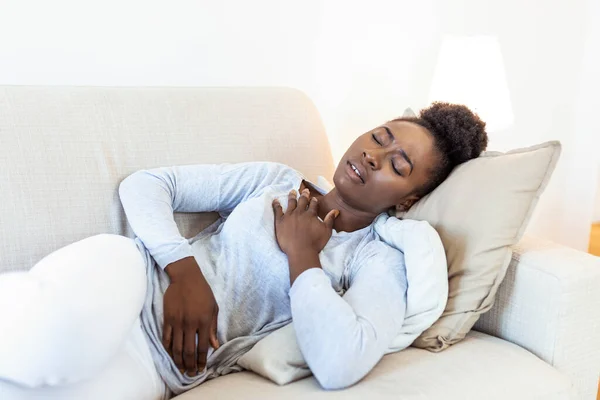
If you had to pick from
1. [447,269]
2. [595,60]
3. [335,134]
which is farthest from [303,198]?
[595,60]

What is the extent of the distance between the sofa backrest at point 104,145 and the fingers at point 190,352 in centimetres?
33

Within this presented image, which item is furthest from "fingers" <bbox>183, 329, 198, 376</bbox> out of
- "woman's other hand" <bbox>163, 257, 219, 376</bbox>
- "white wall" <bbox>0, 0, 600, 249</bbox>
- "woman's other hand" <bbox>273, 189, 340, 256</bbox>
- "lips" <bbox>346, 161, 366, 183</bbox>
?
"white wall" <bbox>0, 0, 600, 249</bbox>

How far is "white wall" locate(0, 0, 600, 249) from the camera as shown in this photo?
1706 millimetres

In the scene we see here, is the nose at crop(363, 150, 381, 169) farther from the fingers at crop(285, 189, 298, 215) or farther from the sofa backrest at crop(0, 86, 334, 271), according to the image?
the sofa backrest at crop(0, 86, 334, 271)

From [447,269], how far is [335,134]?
3.43 feet

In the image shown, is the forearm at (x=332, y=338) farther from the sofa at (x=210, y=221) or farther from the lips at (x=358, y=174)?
the lips at (x=358, y=174)

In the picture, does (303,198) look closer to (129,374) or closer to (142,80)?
(129,374)

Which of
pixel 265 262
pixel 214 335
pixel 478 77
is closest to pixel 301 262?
pixel 265 262

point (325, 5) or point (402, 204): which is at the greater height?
point (325, 5)

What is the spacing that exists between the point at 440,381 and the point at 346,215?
0.44m

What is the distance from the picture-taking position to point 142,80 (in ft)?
6.02

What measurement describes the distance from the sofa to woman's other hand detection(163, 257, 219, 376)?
6 centimetres

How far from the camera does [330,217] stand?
137cm

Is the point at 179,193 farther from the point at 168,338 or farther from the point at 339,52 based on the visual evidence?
the point at 339,52
